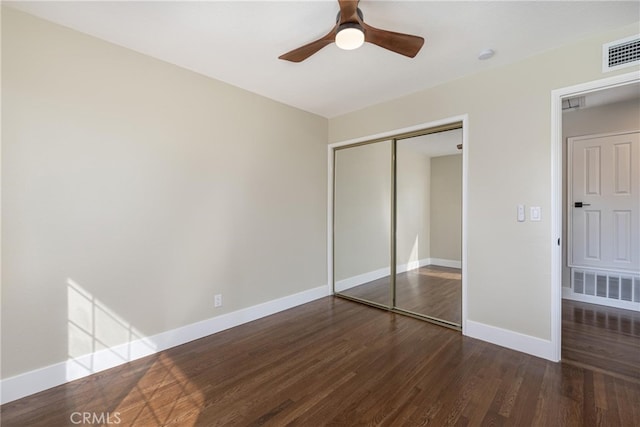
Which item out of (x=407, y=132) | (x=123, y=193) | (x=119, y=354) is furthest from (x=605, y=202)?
(x=119, y=354)

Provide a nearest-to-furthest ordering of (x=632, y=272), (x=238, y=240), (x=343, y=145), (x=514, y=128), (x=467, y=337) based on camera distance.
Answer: (x=514, y=128)
(x=467, y=337)
(x=238, y=240)
(x=632, y=272)
(x=343, y=145)

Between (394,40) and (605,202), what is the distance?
3737mm

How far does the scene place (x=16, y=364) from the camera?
1.89m

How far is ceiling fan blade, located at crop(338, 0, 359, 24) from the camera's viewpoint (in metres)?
1.62

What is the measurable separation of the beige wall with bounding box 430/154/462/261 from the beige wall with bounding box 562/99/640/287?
1.88 m

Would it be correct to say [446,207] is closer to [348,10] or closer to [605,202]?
[605,202]

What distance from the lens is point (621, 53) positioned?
2090 mm

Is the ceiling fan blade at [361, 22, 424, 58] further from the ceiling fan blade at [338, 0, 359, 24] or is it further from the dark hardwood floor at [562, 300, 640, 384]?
the dark hardwood floor at [562, 300, 640, 384]

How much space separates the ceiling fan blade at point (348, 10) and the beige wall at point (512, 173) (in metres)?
1.67

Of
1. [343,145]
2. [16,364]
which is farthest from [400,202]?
[16,364]

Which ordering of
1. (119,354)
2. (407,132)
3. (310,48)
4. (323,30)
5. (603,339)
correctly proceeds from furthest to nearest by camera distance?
1. (407,132)
2. (603,339)
3. (119,354)
4. (323,30)
5. (310,48)

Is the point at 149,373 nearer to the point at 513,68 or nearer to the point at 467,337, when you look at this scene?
the point at 467,337

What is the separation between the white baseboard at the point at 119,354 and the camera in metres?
1.90

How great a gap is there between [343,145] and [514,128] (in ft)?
6.68
